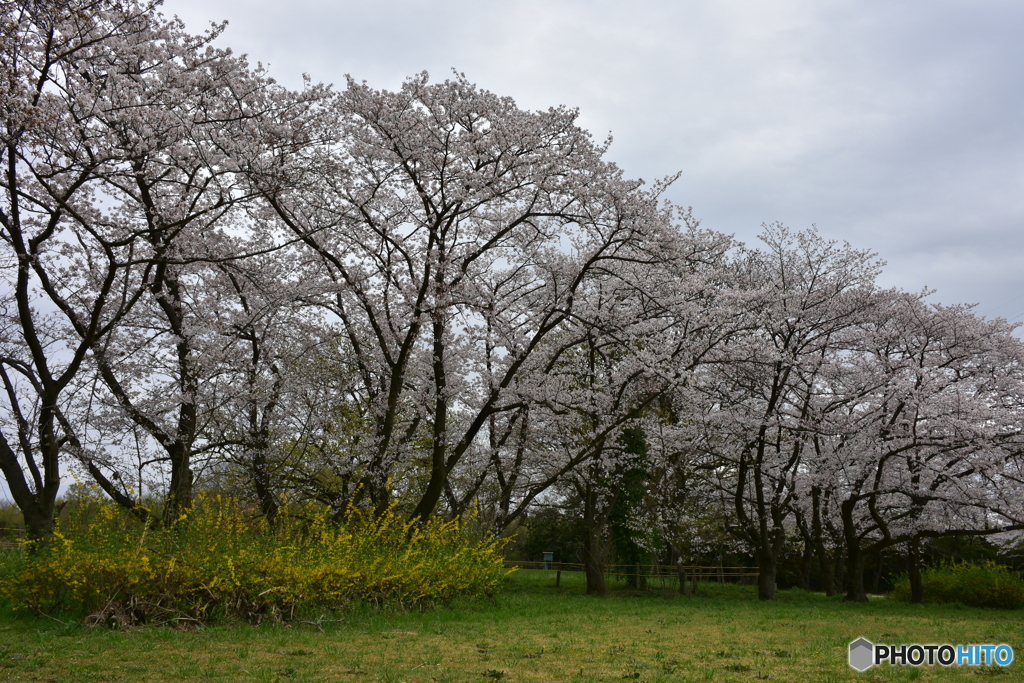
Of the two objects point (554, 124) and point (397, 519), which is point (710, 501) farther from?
point (554, 124)

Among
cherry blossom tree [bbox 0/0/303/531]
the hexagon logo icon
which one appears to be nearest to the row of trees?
cherry blossom tree [bbox 0/0/303/531]

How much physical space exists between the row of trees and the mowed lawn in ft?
7.87

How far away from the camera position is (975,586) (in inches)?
588

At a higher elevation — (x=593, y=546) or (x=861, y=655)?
(x=593, y=546)

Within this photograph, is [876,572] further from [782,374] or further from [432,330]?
[432,330]

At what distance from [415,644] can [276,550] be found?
1936 millimetres

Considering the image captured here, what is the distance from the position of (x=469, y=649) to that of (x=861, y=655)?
3.64 metres

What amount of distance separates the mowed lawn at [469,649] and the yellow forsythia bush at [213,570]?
0.91 feet

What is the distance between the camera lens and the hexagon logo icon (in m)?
5.76

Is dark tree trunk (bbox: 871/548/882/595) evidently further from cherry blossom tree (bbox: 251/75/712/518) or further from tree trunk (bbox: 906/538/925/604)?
cherry blossom tree (bbox: 251/75/712/518)

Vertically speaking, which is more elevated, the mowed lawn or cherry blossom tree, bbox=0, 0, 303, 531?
cherry blossom tree, bbox=0, 0, 303, 531

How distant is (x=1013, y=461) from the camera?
43.9 ft

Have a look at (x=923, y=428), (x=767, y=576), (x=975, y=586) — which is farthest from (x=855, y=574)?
(x=923, y=428)

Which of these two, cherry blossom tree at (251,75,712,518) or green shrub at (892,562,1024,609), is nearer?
cherry blossom tree at (251,75,712,518)
